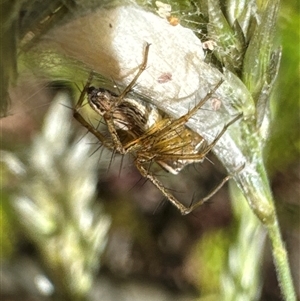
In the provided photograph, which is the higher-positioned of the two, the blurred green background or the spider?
the spider

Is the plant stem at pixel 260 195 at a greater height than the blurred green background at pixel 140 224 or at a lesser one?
greater

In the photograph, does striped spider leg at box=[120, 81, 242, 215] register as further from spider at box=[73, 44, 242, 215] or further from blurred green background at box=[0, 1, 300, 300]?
blurred green background at box=[0, 1, 300, 300]

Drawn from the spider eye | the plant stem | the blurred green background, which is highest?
the spider eye

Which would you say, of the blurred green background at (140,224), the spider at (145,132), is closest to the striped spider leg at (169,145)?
the spider at (145,132)

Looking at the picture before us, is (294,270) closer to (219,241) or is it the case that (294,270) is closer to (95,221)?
(219,241)

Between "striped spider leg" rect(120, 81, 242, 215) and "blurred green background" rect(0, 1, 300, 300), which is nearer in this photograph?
"striped spider leg" rect(120, 81, 242, 215)

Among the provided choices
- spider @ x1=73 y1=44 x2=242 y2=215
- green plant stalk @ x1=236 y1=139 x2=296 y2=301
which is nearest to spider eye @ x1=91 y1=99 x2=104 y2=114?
spider @ x1=73 y1=44 x2=242 y2=215

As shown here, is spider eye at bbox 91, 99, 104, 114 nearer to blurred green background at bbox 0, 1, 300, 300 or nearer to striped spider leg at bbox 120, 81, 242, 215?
striped spider leg at bbox 120, 81, 242, 215

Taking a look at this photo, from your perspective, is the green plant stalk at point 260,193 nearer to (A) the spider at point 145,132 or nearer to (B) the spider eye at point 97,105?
(A) the spider at point 145,132

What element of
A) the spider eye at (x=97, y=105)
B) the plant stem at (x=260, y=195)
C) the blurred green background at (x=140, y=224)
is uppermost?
the spider eye at (x=97, y=105)

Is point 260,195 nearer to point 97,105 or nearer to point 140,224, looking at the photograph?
point 97,105
